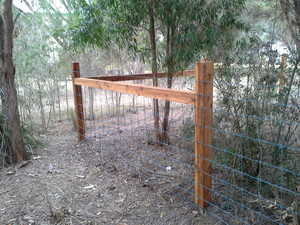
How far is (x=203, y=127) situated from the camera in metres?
2.51

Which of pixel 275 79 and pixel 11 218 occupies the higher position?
pixel 275 79

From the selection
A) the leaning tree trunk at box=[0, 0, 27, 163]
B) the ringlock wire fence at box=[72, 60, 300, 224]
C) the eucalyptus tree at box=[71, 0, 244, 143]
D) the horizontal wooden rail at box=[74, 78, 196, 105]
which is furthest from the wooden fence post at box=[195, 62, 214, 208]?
the leaning tree trunk at box=[0, 0, 27, 163]

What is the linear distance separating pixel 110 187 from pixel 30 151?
194 cm

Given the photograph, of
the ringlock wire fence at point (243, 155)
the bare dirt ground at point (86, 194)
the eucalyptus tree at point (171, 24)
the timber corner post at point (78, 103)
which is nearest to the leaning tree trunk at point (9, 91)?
the bare dirt ground at point (86, 194)

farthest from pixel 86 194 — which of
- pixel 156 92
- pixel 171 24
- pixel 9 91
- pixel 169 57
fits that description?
pixel 171 24

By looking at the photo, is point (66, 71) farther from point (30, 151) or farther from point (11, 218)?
point (11, 218)

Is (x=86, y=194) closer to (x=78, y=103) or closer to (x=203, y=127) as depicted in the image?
(x=203, y=127)

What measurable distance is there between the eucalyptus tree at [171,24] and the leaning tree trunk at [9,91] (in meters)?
1.00

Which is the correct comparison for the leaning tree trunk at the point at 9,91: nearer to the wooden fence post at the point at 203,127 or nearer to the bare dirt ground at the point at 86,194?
the bare dirt ground at the point at 86,194

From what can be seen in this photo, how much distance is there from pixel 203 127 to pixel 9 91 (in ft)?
10.2

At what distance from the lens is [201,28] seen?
4.12 meters

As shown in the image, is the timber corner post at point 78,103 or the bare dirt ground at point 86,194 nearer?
the bare dirt ground at point 86,194

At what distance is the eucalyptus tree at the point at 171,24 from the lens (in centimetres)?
381

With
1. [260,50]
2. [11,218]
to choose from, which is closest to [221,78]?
[260,50]
